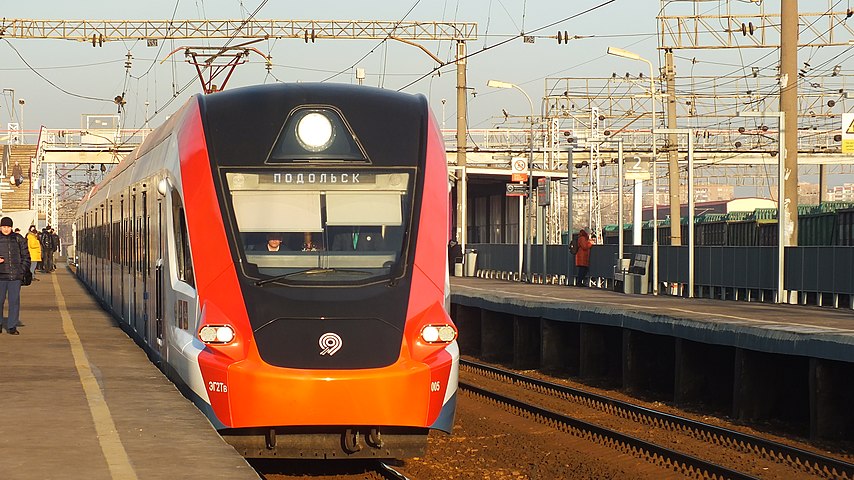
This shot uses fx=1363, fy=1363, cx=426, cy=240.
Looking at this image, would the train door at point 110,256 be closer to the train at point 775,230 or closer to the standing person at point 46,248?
the train at point 775,230

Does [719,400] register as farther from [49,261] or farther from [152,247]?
[49,261]

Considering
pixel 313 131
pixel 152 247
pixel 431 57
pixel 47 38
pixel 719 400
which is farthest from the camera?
pixel 47 38

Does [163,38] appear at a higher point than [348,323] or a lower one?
higher

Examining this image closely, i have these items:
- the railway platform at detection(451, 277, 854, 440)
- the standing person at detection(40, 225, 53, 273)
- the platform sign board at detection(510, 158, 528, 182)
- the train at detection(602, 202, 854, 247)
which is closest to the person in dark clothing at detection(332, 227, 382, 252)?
the railway platform at detection(451, 277, 854, 440)

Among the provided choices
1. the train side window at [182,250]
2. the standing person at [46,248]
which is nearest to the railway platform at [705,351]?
the train side window at [182,250]

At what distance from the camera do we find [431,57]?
40156 millimetres

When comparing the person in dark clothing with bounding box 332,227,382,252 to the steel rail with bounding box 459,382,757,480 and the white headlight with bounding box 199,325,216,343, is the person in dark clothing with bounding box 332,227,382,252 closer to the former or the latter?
the white headlight with bounding box 199,325,216,343

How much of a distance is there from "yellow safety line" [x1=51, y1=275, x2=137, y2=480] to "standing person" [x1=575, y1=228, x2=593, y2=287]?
22.7 meters

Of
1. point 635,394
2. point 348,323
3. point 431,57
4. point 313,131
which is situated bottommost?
point 635,394

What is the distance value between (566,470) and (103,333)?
873 cm

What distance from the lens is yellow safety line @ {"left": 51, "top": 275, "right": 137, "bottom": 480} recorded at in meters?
8.29

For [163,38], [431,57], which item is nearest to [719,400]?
[431,57]

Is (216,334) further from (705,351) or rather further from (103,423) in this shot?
(705,351)

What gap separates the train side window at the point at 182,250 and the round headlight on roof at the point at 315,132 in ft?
3.92
